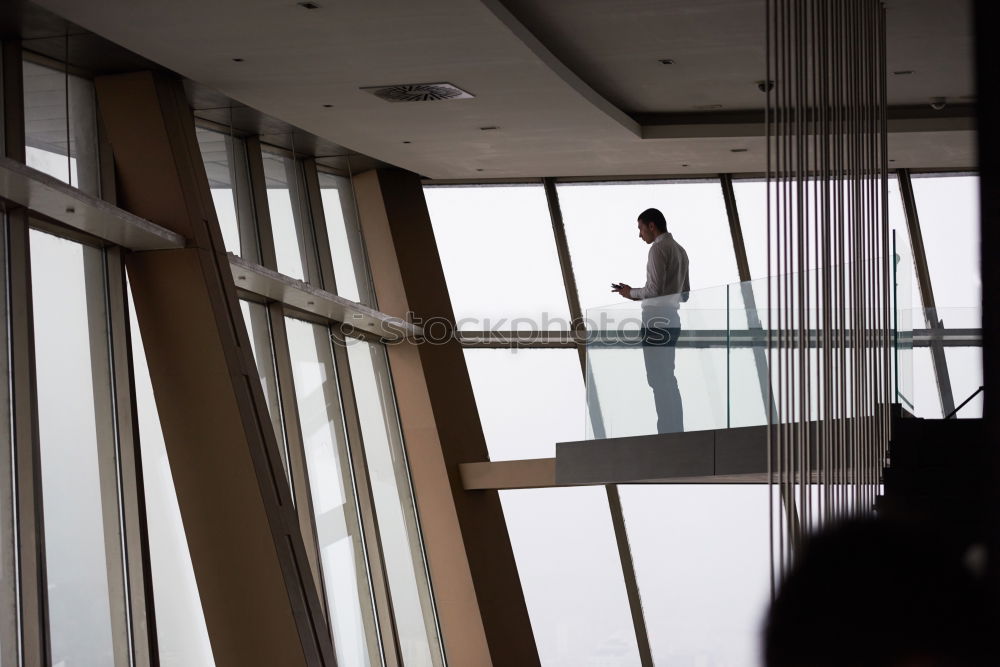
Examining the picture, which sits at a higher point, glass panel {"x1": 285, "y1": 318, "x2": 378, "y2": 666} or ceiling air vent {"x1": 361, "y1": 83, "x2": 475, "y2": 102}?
ceiling air vent {"x1": 361, "y1": 83, "x2": 475, "y2": 102}

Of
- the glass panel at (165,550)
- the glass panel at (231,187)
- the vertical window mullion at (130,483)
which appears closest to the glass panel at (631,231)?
the glass panel at (231,187)

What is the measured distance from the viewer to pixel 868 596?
3.22 feet

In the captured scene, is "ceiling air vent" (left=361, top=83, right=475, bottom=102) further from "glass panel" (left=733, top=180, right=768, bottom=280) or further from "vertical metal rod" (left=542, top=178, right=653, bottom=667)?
"glass panel" (left=733, top=180, right=768, bottom=280)

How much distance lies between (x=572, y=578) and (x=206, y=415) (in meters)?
5.58

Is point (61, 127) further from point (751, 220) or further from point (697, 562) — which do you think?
point (697, 562)

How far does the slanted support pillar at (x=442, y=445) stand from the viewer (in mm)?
11164

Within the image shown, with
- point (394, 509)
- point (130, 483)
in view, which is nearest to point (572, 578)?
point (394, 509)

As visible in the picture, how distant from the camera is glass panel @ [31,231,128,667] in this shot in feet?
21.5

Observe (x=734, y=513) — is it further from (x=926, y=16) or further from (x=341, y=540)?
(x=926, y=16)

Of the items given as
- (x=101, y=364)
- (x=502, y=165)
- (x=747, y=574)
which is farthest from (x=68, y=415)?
(x=747, y=574)

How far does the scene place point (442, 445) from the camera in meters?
11.2

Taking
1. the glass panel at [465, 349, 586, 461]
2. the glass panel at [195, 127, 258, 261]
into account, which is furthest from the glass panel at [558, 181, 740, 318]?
the glass panel at [195, 127, 258, 261]

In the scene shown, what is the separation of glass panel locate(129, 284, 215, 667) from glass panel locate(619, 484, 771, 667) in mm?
5447

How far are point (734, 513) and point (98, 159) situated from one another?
23.4 feet
